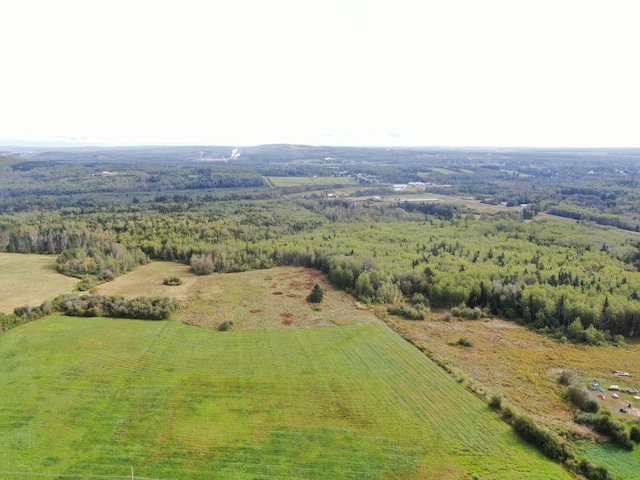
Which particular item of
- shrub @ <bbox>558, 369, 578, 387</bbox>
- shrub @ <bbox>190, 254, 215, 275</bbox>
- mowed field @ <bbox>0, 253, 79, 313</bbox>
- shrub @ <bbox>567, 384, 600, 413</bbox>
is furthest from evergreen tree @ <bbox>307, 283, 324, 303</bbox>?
mowed field @ <bbox>0, 253, 79, 313</bbox>

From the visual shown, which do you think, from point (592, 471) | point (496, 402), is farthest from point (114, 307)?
point (592, 471)

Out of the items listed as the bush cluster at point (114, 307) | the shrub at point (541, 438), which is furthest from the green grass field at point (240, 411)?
the bush cluster at point (114, 307)

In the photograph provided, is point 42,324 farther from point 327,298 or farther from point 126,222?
point 126,222

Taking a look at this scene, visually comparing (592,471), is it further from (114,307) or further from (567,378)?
(114,307)

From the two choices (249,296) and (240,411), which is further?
(249,296)

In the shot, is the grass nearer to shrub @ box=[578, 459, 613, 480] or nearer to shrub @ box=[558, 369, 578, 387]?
shrub @ box=[558, 369, 578, 387]

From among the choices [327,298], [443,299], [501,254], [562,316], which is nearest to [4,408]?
[327,298]
